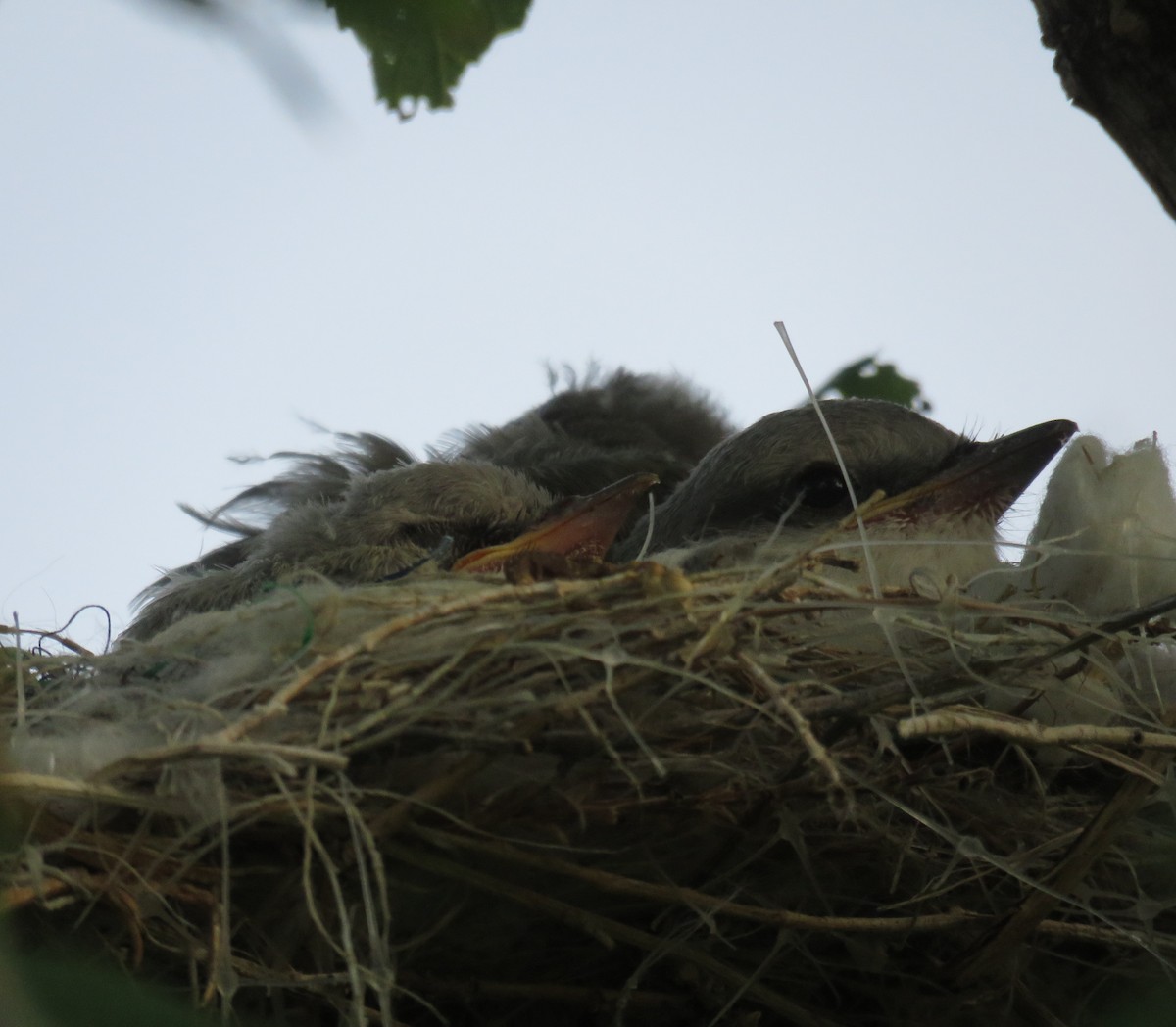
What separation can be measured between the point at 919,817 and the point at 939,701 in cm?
12

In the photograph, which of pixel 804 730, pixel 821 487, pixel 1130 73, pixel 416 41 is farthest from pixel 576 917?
pixel 821 487

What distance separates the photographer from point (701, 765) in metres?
1.31

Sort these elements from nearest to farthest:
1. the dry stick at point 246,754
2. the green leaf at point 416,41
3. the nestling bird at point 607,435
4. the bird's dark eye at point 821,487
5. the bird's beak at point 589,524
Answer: the green leaf at point 416,41 < the dry stick at point 246,754 < the bird's beak at point 589,524 < the bird's dark eye at point 821,487 < the nestling bird at point 607,435

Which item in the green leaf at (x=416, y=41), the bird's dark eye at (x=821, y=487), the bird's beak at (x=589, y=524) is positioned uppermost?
the green leaf at (x=416, y=41)

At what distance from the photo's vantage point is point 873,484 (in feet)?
7.94

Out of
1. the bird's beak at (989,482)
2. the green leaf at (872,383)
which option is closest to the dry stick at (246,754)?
the bird's beak at (989,482)

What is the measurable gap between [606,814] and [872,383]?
1.76 metres

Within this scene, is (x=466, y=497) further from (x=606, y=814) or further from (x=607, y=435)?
(x=606, y=814)

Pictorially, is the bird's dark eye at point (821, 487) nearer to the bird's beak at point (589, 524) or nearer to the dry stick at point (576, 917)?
the bird's beak at point (589, 524)

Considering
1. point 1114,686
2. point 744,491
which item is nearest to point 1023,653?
point 1114,686

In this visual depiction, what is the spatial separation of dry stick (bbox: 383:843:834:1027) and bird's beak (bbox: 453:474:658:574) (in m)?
1.03

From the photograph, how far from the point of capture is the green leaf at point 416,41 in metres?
0.76

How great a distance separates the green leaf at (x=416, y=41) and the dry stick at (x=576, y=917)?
28.9 inches

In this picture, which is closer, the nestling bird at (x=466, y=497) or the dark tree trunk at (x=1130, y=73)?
the dark tree trunk at (x=1130, y=73)
